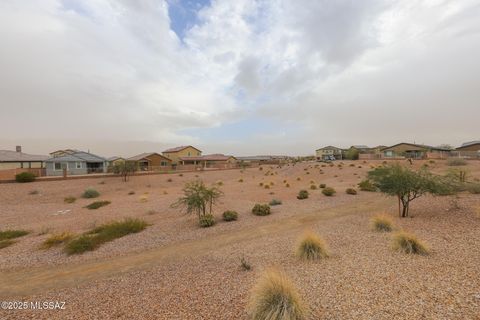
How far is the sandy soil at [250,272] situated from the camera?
498 cm

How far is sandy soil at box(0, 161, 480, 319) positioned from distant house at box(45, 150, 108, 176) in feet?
99.4

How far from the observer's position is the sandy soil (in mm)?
4984

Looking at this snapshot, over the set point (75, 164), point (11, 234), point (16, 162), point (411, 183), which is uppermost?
point (16, 162)

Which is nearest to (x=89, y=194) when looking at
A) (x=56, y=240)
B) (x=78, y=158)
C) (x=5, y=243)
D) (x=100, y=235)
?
(x=5, y=243)

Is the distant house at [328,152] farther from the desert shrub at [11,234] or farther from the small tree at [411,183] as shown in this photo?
the desert shrub at [11,234]

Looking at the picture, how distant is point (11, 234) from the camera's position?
574 inches

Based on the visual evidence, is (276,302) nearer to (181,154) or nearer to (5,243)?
(5,243)

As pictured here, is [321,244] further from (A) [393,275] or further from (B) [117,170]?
(B) [117,170]

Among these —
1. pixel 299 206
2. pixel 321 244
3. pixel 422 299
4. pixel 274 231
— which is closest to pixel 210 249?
pixel 274 231

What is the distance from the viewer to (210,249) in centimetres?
1027

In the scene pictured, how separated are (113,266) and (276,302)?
7.15 meters

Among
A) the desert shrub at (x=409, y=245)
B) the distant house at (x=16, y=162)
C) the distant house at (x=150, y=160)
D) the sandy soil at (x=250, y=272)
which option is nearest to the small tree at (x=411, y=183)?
the sandy soil at (x=250, y=272)

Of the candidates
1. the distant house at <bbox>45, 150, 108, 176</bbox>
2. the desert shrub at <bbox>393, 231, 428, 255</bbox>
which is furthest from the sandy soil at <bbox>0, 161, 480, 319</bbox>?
the distant house at <bbox>45, 150, 108, 176</bbox>

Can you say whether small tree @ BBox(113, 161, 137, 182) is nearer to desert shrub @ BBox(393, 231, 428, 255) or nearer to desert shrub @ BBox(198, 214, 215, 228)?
desert shrub @ BBox(198, 214, 215, 228)
